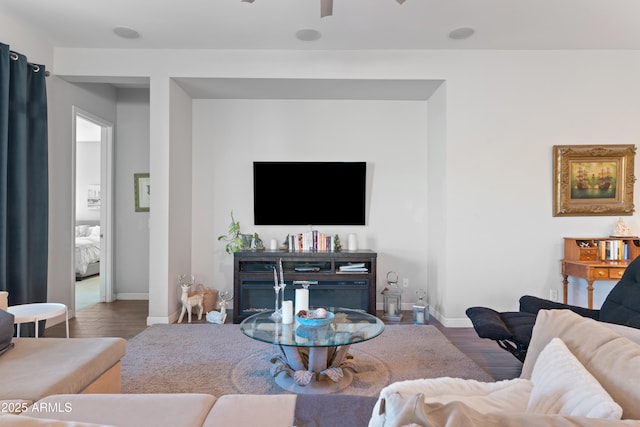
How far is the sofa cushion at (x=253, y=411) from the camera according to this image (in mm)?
1150

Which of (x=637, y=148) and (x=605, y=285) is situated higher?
(x=637, y=148)

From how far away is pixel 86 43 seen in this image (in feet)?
12.4

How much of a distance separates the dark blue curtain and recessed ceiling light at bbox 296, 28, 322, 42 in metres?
2.55

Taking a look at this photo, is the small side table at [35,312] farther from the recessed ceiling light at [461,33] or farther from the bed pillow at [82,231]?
the bed pillow at [82,231]

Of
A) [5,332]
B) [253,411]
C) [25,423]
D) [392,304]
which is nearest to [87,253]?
[5,332]

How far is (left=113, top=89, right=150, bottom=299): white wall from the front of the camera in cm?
505

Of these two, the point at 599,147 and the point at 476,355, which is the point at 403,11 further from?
the point at 476,355

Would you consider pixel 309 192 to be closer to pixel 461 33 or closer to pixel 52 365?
pixel 461 33

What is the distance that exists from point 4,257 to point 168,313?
1503 mm

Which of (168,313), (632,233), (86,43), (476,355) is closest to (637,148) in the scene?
(632,233)

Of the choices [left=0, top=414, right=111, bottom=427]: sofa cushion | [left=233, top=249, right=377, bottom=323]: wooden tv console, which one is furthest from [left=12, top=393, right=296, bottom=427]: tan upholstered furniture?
[left=233, top=249, right=377, bottom=323]: wooden tv console

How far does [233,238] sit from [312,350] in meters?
2.43

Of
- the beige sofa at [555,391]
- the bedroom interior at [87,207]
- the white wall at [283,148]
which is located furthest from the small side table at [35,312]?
the bedroom interior at [87,207]

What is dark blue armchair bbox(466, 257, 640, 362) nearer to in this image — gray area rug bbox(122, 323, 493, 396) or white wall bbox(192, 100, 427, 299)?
gray area rug bbox(122, 323, 493, 396)
